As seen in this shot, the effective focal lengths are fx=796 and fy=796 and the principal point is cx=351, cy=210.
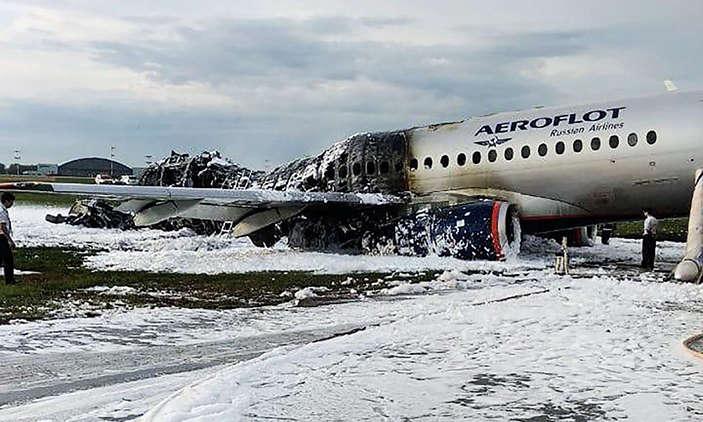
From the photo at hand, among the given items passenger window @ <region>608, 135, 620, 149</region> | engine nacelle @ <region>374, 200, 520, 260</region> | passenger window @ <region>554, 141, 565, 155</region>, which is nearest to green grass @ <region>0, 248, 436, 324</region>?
engine nacelle @ <region>374, 200, 520, 260</region>

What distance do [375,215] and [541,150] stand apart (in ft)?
13.9

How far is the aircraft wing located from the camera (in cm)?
1626

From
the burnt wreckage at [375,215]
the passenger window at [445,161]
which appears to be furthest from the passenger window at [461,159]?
the burnt wreckage at [375,215]

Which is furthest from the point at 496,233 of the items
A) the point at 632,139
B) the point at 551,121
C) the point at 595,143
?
the point at 632,139

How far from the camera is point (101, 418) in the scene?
5137 mm

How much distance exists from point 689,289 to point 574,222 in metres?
6.51

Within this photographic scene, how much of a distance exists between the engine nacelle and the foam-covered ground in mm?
3624

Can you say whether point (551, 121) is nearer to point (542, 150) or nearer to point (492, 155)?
point (542, 150)

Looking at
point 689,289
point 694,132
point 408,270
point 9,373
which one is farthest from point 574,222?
point 9,373

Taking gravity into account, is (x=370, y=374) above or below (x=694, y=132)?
below

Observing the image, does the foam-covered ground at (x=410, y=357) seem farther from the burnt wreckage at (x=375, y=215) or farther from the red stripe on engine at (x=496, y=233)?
the burnt wreckage at (x=375, y=215)

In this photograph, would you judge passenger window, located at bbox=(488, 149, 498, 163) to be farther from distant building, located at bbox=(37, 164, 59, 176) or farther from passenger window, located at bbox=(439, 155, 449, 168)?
distant building, located at bbox=(37, 164, 59, 176)

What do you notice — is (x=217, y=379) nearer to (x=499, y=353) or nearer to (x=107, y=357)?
(x=107, y=357)

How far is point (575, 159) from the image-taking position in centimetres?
1720
